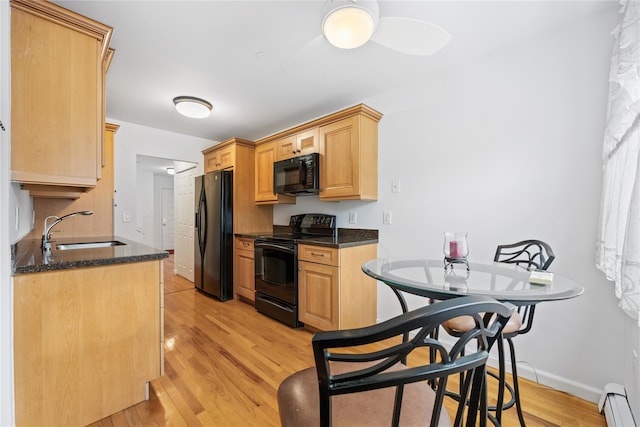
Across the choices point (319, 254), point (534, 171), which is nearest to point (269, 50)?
point (319, 254)

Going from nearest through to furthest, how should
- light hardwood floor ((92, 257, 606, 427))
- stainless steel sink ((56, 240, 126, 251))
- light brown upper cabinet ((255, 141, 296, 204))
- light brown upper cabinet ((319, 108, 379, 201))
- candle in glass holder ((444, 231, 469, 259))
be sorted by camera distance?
candle in glass holder ((444, 231, 469, 259)) < light hardwood floor ((92, 257, 606, 427)) < stainless steel sink ((56, 240, 126, 251)) < light brown upper cabinet ((319, 108, 379, 201)) < light brown upper cabinet ((255, 141, 296, 204))

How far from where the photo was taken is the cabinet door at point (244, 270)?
341 cm

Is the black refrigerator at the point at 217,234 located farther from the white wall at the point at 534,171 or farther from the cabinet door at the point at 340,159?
the white wall at the point at 534,171

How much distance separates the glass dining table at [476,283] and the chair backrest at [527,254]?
277 millimetres

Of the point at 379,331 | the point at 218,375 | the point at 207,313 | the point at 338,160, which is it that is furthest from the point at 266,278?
the point at 379,331

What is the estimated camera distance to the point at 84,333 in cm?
144

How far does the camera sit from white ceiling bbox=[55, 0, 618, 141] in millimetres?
1636

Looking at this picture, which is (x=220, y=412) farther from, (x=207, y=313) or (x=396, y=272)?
(x=207, y=313)

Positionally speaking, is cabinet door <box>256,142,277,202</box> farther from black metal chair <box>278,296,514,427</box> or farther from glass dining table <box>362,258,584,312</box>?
black metal chair <box>278,296,514,427</box>

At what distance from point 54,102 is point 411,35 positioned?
1912mm

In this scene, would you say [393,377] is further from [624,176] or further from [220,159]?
[220,159]

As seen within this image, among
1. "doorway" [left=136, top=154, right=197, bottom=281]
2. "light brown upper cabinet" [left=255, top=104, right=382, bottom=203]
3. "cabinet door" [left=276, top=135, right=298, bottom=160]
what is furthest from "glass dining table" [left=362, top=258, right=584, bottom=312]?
"doorway" [left=136, top=154, right=197, bottom=281]

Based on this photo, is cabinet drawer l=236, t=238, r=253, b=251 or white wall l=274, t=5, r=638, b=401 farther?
cabinet drawer l=236, t=238, r=253, b=251

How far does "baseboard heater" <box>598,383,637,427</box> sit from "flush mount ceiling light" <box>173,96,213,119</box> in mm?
3719
